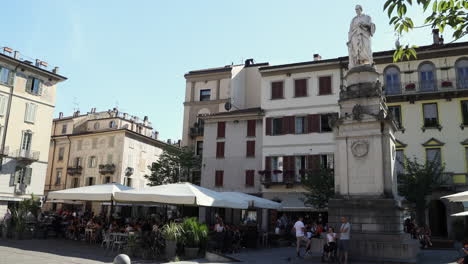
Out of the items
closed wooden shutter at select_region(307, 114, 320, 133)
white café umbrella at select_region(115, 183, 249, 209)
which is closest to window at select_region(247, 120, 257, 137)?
closed wooden shutter at select_region(307, 114, 320, 133)

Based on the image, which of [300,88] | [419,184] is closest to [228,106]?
[300,88]

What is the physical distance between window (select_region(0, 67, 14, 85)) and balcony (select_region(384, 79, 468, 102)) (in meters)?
31.6

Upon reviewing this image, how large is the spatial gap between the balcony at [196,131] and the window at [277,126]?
301 inches

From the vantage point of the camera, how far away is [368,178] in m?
13.6

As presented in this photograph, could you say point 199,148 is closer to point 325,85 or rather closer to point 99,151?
point 325,85

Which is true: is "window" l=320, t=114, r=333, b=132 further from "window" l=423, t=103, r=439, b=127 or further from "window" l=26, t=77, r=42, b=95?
"window" l=26, t=77, r=42, b=95

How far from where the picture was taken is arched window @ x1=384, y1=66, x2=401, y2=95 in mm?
31009

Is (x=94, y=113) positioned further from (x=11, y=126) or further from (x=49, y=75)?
(x=11, y=126)

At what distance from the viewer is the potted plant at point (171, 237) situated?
12.9 m

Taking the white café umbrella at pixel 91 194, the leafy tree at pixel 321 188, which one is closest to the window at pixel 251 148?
the leafy tree at pixel 321 188

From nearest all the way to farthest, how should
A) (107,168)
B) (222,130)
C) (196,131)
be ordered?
(222,130), (196,131), (107,168)

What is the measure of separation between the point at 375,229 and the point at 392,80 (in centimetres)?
2123

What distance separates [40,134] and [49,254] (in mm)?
27490

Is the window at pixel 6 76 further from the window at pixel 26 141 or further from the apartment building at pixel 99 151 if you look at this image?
the apartment building at pixel 99 151
